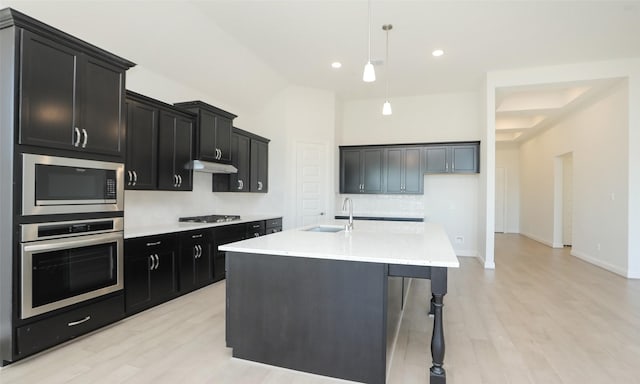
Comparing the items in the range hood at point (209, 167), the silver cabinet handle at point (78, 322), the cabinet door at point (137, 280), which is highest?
the range hood at point (209, 167)

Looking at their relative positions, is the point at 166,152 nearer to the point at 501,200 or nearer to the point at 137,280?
the point at 137,280

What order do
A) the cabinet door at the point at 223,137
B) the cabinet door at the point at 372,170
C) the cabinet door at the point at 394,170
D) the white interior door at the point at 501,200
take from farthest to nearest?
the white interior door at the point at 501,200
the cabinet door at the point at 372,170
the cabinet door at the point at 394,170
the cabinet door at the point at 223,137

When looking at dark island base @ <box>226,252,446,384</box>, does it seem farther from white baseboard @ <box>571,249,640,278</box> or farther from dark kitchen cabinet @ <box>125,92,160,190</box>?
white baseboard @ <box>571,249,640,278</box>

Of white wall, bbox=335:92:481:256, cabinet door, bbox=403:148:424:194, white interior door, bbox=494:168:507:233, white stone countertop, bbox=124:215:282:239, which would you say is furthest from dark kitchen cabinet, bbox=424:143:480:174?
white interior door, bbox=494:168:507:233

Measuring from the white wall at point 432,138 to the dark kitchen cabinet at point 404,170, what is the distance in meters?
0.37

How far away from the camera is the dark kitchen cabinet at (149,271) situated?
319 cm

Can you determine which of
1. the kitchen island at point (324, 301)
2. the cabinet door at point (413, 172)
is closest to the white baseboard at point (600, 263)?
the cabinet door at point (413, 172)

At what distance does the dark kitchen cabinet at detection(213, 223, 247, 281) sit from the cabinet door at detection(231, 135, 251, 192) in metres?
0.84

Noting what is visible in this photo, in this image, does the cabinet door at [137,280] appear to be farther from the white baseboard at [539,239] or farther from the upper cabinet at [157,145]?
the white baseboard at [539,239]

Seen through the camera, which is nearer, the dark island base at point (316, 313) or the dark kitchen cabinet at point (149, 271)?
the dark island base at point (316, 313)

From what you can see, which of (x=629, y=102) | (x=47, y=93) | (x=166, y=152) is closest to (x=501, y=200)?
(x=629, y=102)

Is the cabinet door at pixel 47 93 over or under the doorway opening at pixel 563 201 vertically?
over

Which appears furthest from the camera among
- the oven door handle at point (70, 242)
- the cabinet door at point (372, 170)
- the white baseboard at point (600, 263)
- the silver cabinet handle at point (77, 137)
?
the cabinet door at point (372, 170)

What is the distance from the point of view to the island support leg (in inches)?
77.2
